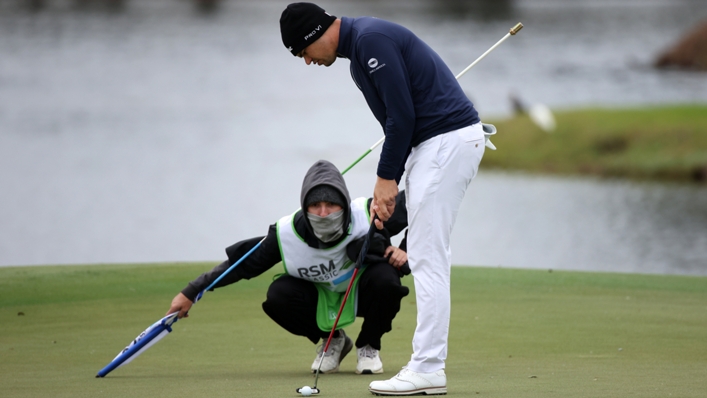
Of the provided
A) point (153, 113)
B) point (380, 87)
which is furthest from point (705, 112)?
point (380, 87)

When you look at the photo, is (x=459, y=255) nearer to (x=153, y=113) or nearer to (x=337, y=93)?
(x=153, y=113)

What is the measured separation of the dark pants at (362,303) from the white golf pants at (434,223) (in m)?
0.69

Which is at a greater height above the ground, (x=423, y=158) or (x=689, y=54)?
(x=423, y=158)

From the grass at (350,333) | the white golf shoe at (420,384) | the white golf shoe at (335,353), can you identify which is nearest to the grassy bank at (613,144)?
the grass at (350,333)

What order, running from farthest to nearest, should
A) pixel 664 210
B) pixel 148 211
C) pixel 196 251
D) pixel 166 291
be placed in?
pixel 148 211 → pixel 664 210 → pixel 196 251 → pixel 166 291

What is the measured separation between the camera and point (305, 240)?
16.8ft

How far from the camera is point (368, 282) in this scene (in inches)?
204

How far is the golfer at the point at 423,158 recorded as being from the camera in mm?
4395

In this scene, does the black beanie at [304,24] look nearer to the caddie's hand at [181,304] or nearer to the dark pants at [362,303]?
the dark pants at [362,303]

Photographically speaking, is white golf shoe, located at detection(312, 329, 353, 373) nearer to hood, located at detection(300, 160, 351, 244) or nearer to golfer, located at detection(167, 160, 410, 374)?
golfer, located at detection(167, 160, 410, 374)

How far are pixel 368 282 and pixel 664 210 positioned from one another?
72.7ft

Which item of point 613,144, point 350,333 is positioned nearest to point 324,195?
point 350,333

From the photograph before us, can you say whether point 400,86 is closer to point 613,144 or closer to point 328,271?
point 328,271

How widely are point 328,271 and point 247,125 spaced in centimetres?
3927
